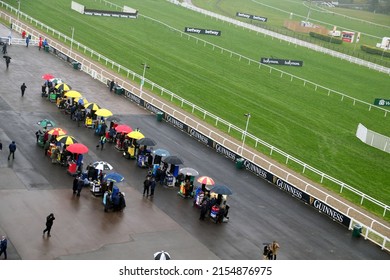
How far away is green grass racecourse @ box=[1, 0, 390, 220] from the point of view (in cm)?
4422

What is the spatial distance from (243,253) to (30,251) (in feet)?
28.6

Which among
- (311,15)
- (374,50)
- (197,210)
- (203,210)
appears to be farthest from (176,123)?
(311,15)

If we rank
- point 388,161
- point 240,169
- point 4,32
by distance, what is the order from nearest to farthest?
point 240,169 < point 388,161 < point 4,32

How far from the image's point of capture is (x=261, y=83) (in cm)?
6391

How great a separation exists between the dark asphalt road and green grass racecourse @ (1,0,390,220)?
5650 mm

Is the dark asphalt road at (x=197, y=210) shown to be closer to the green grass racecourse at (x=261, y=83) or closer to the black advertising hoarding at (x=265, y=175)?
the black advertising hoarding at (x=265, y=175)

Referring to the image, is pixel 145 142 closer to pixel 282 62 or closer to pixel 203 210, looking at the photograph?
pixel 203 210

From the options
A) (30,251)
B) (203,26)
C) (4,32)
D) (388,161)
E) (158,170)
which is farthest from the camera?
(203,26)

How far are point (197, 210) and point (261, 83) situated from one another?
1402 inches

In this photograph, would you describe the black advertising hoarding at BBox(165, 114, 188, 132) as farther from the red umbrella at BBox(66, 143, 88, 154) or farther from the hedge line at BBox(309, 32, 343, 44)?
the hedge line at BBox(309, 32, 343, 44)

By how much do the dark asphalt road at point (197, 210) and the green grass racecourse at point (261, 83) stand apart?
5.65 metres

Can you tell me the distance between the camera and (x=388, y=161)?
44594mm

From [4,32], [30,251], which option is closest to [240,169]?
[30,251]

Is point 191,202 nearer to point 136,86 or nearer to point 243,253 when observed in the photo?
point 243,253
